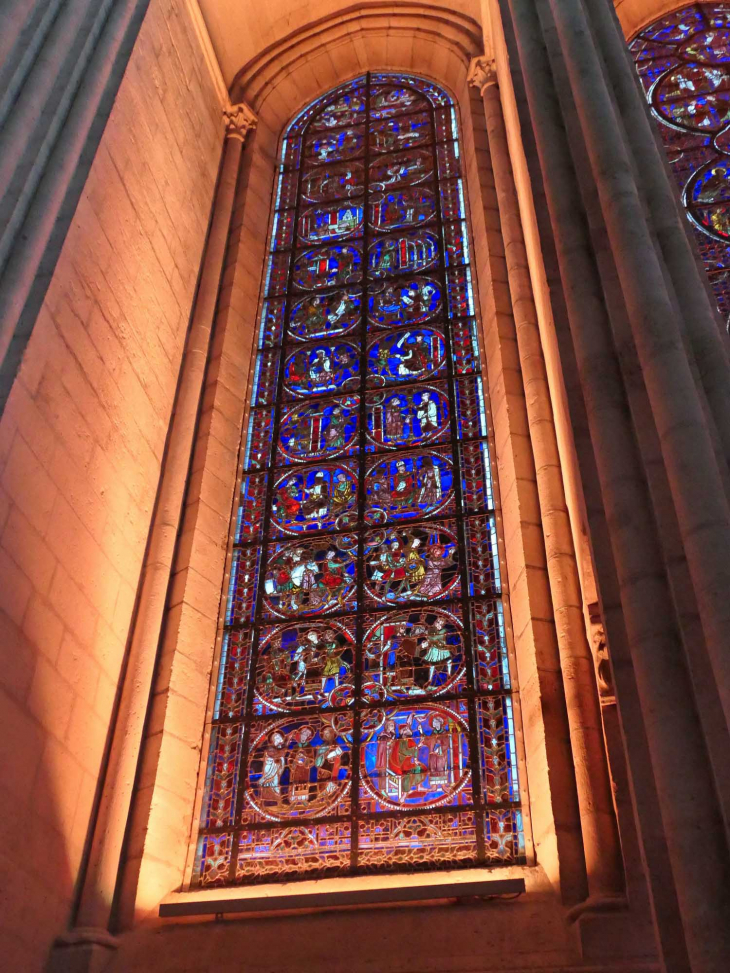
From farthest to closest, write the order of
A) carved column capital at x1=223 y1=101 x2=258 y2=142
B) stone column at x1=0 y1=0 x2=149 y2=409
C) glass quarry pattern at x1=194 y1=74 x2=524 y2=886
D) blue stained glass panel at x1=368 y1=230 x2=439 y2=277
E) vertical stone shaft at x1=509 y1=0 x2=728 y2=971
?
carved column capital at x1=223 y1=101 x2=258 y2=142 → blue stained glass panel at x1=368 y1=230 x2=439 y2=277 → stone column at x1=0 y1=0 x2=149 y2=409 → glass quarry pattern at x1=194 y1=74 x2=524 y2=886 → vertical stone shaft at x1=509 y1=0 x2=728 y2=971

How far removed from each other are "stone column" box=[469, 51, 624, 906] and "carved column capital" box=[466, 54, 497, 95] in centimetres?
167

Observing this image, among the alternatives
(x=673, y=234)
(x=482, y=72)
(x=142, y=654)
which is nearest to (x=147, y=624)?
(x=142, y=654)

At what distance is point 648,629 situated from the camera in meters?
3.31

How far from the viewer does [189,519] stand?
609 cm

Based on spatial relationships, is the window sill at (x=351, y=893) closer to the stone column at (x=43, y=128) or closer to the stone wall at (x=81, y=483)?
the stone wall at (x=81, y=483)

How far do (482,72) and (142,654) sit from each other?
5674 mm

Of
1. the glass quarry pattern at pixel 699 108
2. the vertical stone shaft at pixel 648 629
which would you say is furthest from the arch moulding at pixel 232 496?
the glass quarry pattern at pixel 699 108

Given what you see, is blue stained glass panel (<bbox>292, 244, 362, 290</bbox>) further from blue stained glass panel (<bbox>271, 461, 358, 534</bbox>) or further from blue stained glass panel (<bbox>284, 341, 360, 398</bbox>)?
blue stained glass panel (<bbox>271, 461, 358, 534</bbox>)

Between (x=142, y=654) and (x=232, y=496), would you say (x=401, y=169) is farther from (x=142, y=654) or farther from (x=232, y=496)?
(x=142, y=654)

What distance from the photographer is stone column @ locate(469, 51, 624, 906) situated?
4.09 m

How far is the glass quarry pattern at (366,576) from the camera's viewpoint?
16.1 feet

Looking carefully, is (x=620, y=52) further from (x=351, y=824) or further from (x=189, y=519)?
(x=351, y=824)

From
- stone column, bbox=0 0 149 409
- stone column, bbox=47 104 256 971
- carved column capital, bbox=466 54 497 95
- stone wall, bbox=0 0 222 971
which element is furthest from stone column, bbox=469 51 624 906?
stone column, bbox=0 0 149 409

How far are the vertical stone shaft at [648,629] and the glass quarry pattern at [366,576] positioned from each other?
1.71 metres
